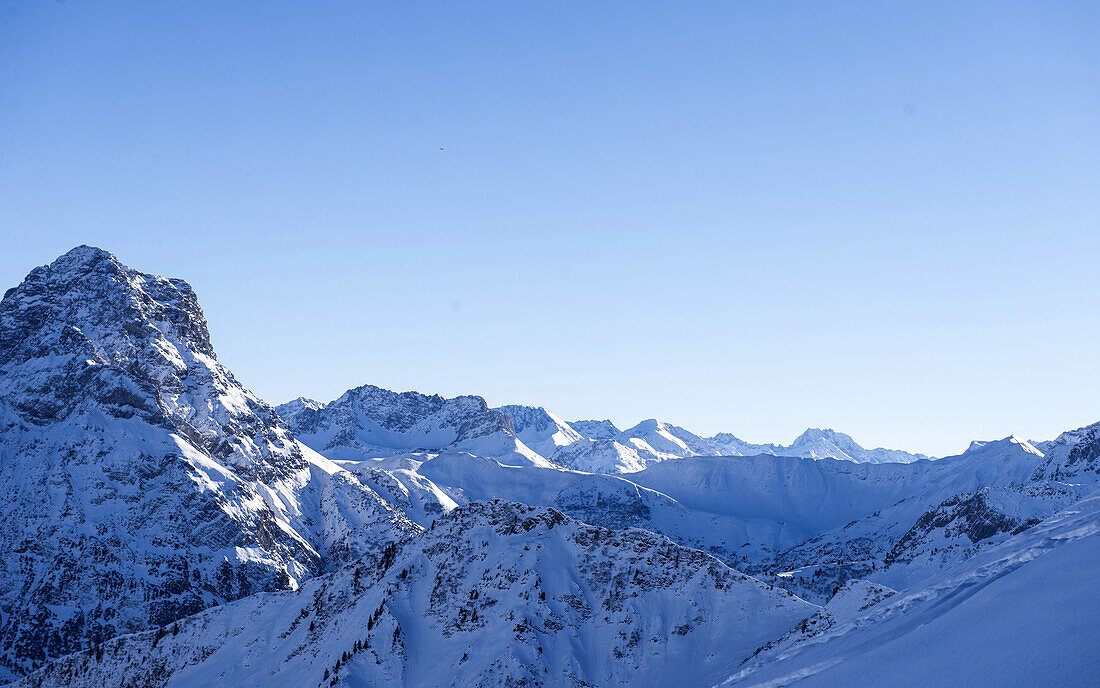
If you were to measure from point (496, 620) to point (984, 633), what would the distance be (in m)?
78.1

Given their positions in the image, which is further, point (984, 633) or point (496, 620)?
point (496, 620)

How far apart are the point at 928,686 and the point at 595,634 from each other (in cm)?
8231

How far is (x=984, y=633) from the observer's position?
23281 millimetres

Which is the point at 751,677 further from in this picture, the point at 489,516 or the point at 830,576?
the point at 830,576

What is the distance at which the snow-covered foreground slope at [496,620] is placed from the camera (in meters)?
91.9

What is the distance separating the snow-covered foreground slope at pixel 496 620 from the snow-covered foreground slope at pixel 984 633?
5506cm

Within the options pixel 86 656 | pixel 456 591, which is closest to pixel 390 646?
pixel 456 591

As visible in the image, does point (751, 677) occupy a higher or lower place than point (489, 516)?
→ lower

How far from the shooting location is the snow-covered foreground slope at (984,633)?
2005 centimetres

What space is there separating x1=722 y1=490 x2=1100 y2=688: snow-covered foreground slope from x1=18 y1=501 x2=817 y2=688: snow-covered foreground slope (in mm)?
55057

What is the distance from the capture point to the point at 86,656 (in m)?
130

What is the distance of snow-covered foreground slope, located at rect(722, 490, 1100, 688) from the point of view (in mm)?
20047

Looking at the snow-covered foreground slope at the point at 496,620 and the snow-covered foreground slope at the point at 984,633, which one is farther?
the snow-covered foreground slope at the point at 496,620

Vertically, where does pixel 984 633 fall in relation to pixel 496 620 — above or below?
above
